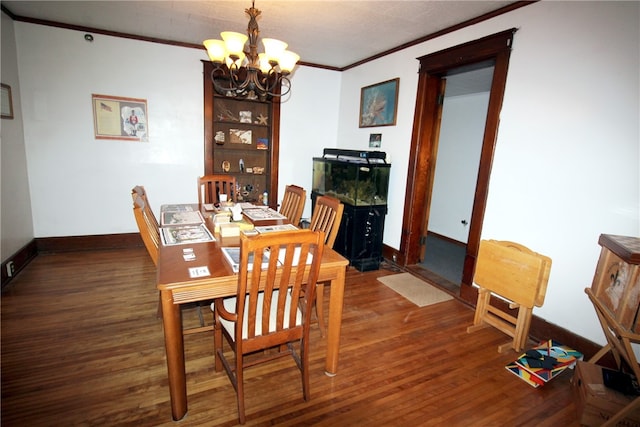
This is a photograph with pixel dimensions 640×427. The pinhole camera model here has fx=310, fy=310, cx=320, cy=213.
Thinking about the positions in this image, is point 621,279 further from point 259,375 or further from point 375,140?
point 375,140

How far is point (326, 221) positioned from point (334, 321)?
71 cm

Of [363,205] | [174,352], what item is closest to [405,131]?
[363,205]

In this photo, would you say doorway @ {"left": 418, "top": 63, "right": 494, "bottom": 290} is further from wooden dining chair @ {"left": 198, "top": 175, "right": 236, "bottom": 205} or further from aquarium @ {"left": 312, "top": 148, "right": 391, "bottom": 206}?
wooden dining chair @ {"left": 198, "top": 175, "right": 236, "bottom": 205}

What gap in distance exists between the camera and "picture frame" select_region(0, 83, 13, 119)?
2879mm

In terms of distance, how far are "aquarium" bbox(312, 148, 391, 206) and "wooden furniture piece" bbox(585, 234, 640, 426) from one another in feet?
6.84

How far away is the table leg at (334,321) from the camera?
1.72 meters

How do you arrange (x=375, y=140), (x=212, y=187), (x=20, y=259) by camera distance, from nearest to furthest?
(x=20, y=259) < (x=212, y=187) < (x=375, y=140)

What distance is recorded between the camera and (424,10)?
2.58 meters

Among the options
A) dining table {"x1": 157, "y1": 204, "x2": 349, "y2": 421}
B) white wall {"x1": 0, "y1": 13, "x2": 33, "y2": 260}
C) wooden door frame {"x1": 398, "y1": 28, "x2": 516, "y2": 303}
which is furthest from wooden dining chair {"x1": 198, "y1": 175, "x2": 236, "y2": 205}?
wooden door frame {"x1": 398, "y1": 28, "x2": 516, "y2": 303}

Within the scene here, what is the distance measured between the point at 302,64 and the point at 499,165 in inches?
118

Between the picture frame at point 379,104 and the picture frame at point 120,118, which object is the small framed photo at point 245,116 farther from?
the picture frame at point 379,104

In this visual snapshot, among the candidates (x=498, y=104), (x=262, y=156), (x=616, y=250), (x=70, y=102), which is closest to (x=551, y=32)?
(x=498, y=104)

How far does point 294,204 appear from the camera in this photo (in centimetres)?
280

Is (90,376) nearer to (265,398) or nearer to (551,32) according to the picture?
(265,398)
